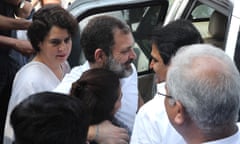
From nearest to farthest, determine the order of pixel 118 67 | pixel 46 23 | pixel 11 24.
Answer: pixel 118 67, pixel 46 23, pixel 11 24

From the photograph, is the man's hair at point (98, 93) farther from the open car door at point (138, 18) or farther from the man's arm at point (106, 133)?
the open car door at point (138, 18)

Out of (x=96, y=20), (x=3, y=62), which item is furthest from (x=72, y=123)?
(x=3, y=62)

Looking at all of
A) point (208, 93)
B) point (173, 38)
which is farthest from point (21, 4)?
point (208, 93)

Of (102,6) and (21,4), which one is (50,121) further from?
(21,4)

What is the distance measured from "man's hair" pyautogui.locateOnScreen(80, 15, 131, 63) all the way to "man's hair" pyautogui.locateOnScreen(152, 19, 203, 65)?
0.29m

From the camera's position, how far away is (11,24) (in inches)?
141

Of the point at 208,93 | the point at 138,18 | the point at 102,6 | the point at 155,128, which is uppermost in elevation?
the point at 102,6

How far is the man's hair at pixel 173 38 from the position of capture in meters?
2.69

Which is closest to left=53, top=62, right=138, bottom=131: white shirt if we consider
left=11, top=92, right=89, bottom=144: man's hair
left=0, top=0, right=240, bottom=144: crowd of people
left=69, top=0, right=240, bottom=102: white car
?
left=0, top=0, right=240, bottom=144: crowd of people

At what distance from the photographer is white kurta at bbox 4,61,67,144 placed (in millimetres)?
2875

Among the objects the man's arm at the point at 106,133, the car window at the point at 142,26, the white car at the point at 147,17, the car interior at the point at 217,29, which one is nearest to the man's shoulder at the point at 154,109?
the man's arm at the point at 106,133

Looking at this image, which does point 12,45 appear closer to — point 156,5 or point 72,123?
point 156,5

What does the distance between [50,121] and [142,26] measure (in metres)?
2.54

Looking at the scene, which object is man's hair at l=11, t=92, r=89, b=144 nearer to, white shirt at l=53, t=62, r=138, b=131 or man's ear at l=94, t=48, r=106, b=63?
white shirt at l=53, t=62, r=138, b=131
